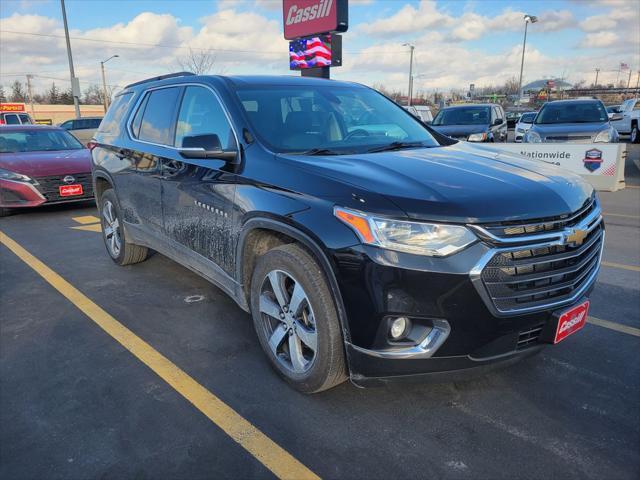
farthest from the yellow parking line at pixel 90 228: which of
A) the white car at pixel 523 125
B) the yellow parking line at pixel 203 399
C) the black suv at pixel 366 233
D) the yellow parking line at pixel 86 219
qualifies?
the white car at pixel 523 125

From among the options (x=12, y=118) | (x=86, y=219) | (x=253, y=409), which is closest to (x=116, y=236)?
(x=253, y=409)

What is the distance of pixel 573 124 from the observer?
1135 cm

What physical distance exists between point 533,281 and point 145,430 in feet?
6.87

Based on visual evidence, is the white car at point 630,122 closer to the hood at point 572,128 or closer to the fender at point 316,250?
the hood at point 572,128

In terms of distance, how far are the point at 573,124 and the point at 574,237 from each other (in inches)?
403

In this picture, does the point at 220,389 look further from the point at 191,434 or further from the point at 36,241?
the point at 36,241

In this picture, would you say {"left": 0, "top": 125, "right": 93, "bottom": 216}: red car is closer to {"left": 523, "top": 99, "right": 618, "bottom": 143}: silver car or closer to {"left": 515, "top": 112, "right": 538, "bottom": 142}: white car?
{"left": 523, "top": 99, "right": 618, "bottom": 143}: silver car

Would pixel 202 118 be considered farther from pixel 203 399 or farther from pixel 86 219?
pixel 86 219

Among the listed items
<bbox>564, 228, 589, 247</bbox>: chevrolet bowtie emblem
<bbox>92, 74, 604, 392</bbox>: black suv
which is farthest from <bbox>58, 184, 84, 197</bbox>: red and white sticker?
<bbox>564, 228, 589, 247</bbox>: chevrolet bowtie emblem

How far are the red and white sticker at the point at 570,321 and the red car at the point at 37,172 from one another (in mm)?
8047

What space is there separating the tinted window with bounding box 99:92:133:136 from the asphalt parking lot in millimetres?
1867

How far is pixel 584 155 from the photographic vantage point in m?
9.35

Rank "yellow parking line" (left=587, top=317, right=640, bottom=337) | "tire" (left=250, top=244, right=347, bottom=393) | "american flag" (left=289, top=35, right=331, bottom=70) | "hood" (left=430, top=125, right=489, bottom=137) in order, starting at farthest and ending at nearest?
"american flag" (left=289, top=35, right=331, bottom=70) → "hood" (left=430, top=125, right=489, bottom=137) → "yellow parking line" (left=587, top=317, right=640, bottom=337) → "tire" (left=250, top=244, right=347, bottom=393)

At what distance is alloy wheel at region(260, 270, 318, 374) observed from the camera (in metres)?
2.71
